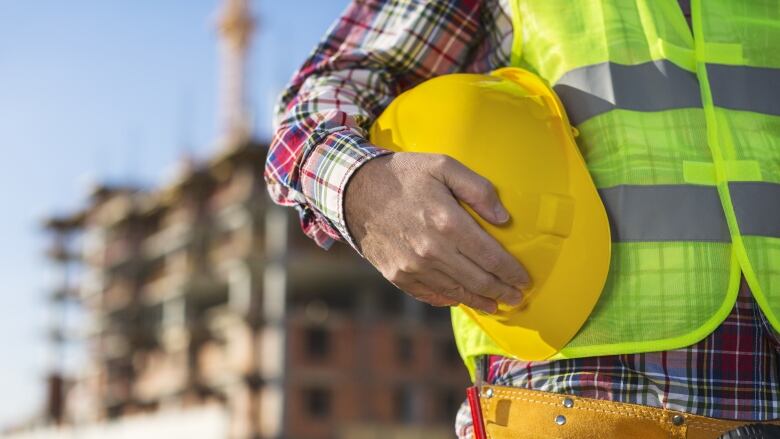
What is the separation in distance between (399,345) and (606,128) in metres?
36.4

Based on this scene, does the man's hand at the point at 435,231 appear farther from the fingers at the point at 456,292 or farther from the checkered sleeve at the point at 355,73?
the checkered sleeve at the point at 355,73

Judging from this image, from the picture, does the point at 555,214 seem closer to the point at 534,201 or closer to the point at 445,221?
the point at 534,201

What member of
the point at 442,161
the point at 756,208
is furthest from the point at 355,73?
the point at 756,208

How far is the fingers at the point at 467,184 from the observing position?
1317 millimetres

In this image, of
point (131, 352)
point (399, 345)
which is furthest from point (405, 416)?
point (131, 352)

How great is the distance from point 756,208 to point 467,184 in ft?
1.33

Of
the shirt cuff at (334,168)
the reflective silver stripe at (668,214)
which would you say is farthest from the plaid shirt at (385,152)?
the reflective silver stripe at (668,214)

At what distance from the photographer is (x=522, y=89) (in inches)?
60.1

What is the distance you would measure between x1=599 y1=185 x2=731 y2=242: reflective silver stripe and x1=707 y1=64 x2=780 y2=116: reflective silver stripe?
0.15 metres

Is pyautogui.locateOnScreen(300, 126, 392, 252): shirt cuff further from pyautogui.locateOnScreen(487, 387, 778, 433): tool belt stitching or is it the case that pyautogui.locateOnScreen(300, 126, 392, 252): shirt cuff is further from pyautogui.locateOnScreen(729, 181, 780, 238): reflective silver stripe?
pyautogui.locateOnScreen(729, 181, 780, 238): reflective silver stripe

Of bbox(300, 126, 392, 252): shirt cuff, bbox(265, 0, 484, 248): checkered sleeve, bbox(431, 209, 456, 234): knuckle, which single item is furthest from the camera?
bbox(265, 0, 484, 248): checkered sleeve

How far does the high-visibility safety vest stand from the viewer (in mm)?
1350

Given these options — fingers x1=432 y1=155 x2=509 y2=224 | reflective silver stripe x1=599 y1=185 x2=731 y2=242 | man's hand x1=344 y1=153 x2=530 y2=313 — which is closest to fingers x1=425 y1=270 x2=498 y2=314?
man's hand x1=344 y1=153 x2=530 y2=313

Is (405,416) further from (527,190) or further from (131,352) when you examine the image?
(527,190)
